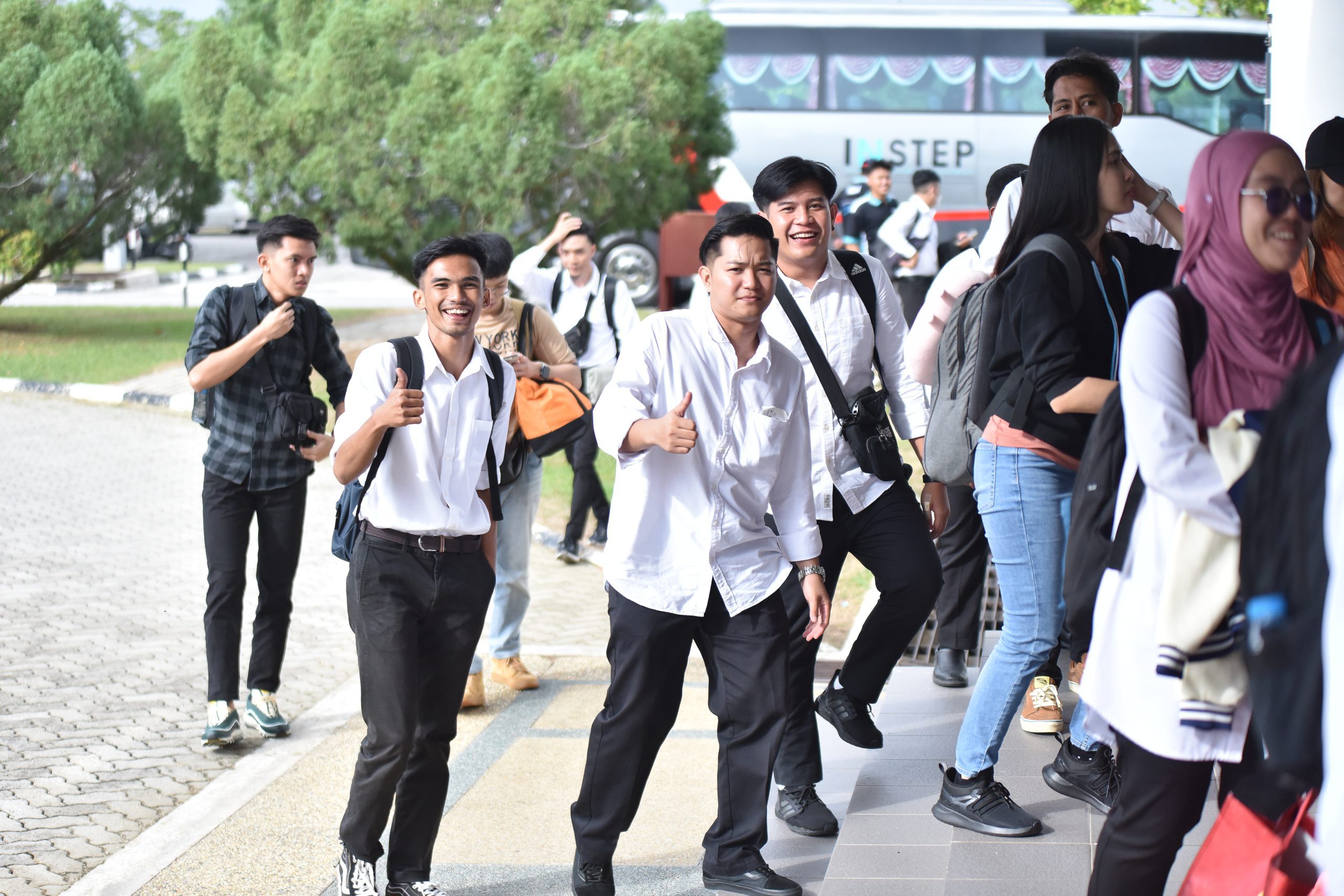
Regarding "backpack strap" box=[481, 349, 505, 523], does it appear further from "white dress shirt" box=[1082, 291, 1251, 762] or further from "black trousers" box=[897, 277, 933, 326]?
"black trousers" box=[897, 277, 933, 326]

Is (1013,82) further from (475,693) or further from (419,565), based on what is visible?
(419,565)

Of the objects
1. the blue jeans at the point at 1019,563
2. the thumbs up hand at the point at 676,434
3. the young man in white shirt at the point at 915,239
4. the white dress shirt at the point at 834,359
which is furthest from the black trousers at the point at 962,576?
the young man in white shirt at the point at 915,239

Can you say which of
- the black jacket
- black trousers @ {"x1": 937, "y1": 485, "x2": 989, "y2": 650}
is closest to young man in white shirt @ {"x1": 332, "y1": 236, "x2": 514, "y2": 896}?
the black jacket

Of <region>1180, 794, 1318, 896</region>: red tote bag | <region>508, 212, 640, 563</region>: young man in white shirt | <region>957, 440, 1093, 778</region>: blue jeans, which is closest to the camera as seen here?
<region>1180, 794, 1318, 896</region>: red tote bag

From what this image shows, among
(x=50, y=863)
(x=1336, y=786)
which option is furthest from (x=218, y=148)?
(x=1336, y=786)

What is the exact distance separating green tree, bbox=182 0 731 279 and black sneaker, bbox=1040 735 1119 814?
1409 centimetres

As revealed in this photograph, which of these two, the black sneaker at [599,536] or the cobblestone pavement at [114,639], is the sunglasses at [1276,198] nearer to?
the cobblestone pavement at [114,639]

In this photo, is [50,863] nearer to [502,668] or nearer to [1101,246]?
[502,668]

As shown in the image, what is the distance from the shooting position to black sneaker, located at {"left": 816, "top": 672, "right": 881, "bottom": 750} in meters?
4.89

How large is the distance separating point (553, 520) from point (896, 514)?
6.89 meters

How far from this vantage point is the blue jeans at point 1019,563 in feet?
13.3

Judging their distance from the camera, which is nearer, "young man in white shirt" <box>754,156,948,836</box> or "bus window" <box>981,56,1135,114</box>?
"young man in white shirt" <box>754,156,948,836</box>

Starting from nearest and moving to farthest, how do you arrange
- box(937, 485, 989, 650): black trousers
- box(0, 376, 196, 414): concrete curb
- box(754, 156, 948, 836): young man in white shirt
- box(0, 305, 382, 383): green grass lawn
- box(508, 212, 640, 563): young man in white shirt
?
box(754, 156, 948, 836): young man in white shirt
box(937, 485, 989, 650): black trousers
box(508, 212, 640, 563): young man in white shirt
box(0, 376, 196, 414): concrete curb
box(0, 305, 382, 383): green grass lawn

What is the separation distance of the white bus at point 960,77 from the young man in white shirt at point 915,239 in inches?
204
